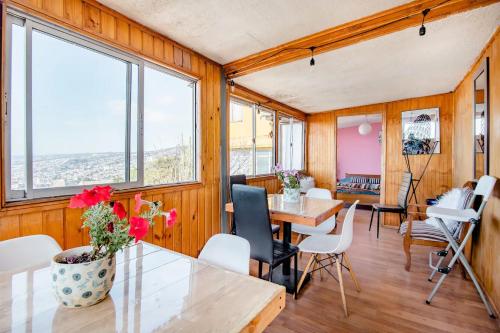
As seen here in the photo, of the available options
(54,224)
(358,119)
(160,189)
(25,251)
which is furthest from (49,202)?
(358,119)

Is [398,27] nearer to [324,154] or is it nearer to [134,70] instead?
[134,70]

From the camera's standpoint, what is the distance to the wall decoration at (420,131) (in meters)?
4.39

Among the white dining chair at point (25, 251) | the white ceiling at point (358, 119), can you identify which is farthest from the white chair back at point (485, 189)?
the white ceiling at point (358, 119)

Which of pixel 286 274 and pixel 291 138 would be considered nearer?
pixel 286 274

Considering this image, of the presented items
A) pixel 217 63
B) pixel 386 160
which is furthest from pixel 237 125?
pixel 386 160

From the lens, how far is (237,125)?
412 centimetres

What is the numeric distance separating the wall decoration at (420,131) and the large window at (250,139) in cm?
255

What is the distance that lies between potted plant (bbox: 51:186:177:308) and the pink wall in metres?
8.41

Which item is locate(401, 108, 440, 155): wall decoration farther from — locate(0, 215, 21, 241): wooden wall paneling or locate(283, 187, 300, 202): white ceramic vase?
locate(0, 215, 21, 241): wooden wall paneling

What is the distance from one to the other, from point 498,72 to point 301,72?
1.96 m

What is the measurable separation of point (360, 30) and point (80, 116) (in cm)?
256

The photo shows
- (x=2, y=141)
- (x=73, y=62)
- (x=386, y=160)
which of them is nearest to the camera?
(x=2, y=141)

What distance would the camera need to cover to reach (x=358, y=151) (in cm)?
837

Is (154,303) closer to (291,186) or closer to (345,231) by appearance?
(345,231)
